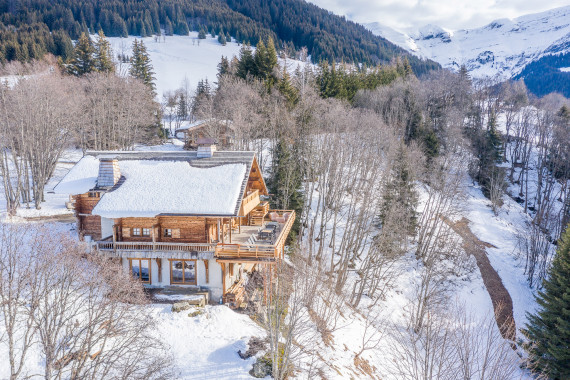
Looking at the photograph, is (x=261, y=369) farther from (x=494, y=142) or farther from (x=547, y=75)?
(x=547, y=75)

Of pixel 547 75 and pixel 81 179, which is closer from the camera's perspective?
pixel 81 179

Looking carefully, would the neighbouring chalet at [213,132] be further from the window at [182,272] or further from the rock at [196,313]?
the rock at [196,313]

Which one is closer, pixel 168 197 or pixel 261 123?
pixel 168 197

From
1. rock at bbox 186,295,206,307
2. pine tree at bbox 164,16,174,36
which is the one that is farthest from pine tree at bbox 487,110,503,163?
pine tree at bbox 164,16,174,36

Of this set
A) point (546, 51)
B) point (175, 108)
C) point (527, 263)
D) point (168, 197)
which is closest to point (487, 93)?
point (527, 263)

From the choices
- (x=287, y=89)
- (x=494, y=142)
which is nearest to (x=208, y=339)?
(x=287, y=89)

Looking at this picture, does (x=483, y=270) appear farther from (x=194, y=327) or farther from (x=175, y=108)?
(x=175, y=108)

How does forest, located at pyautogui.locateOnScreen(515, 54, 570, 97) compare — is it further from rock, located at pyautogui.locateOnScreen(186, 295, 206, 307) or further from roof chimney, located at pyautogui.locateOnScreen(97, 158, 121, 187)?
roof chimney, located at pyautogui.locateOnScreen(97, 158, 121, 187)
